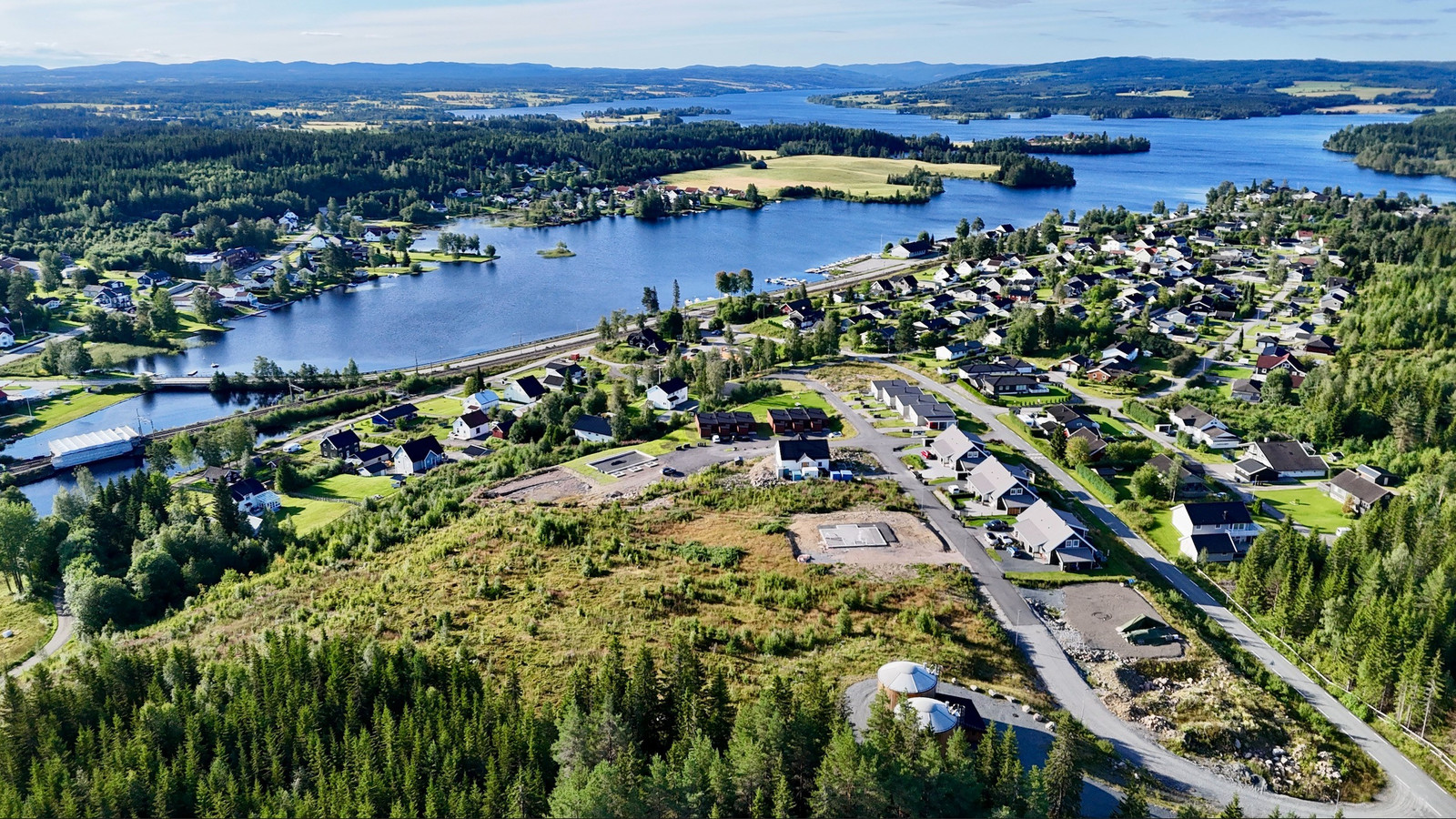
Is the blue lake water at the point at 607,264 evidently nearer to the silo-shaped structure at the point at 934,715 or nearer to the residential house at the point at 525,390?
the residential house at the point at 525,390

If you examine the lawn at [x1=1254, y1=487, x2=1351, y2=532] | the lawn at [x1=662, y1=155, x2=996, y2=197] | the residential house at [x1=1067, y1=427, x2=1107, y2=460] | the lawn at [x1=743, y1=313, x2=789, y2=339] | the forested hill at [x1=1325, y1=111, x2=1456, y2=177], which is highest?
the forested hill at [x1=1325, y1=111, x2=1456, y2=177]

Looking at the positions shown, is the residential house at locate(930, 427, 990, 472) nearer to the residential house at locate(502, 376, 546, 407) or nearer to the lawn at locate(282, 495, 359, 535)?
the residential house at locate(502, 376, 546, 407)

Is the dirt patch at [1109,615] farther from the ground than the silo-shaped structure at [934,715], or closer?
closer

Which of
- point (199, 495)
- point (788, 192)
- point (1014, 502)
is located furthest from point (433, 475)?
point (788, 192)

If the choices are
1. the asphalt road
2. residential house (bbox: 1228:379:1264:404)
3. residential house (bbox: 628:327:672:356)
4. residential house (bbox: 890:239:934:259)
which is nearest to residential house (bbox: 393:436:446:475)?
residential house (bbox: 628:327:672:356)

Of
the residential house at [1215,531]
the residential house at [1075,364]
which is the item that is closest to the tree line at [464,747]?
the residential house at [1215,531]

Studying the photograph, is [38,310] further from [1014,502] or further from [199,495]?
[1014,502]
